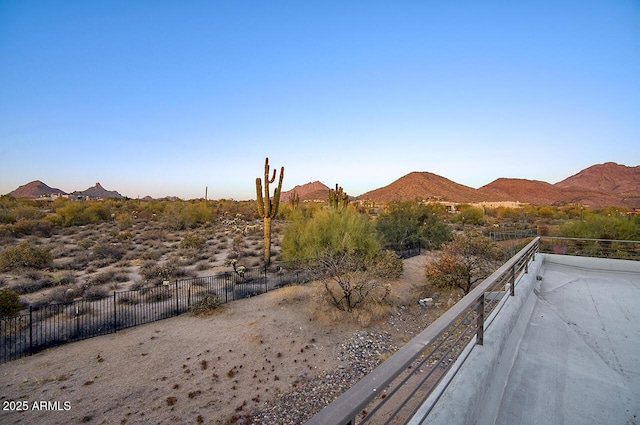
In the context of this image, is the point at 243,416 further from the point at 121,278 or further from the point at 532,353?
the point at 121,278

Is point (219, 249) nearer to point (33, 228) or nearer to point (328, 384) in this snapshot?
point (33, 228)

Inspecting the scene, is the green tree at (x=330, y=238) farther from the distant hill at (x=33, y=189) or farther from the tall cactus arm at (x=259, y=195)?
the distant hill at (x=33, y=189)

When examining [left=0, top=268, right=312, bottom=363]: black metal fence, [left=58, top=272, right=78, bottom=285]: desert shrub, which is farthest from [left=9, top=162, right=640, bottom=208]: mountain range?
[left=58, top=272, right=78, bottom=285]: desert shrub

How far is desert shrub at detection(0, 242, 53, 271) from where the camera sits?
652 inches

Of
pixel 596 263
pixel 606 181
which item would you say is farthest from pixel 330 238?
pixel 606 181

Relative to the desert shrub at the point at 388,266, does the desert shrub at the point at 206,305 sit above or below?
below

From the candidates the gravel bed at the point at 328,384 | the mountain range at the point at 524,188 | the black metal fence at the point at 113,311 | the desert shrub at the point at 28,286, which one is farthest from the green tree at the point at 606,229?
the mountain range at the point at 524,188

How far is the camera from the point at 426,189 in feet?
279

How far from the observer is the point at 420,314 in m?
11.9

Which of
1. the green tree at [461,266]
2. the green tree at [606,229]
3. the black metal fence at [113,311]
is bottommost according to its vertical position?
the black metal fence at [113,311]

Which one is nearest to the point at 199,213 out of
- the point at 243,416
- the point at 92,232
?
the point at 92,232

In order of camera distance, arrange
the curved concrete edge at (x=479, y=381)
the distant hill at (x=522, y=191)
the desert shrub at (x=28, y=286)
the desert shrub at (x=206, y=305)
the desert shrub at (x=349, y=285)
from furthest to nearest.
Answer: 1. the distant hill at (x=522, y=191)
2. the desert shrub at (x=28, y=286)
3. the desert shrub at (x=349, y=285)
4. the desert shrub at (x=206, y=305)
5. the curved concrete edge at (x=479, y=381)

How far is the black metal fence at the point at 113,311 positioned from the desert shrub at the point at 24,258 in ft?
25.5

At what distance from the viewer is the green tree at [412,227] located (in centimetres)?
2438
